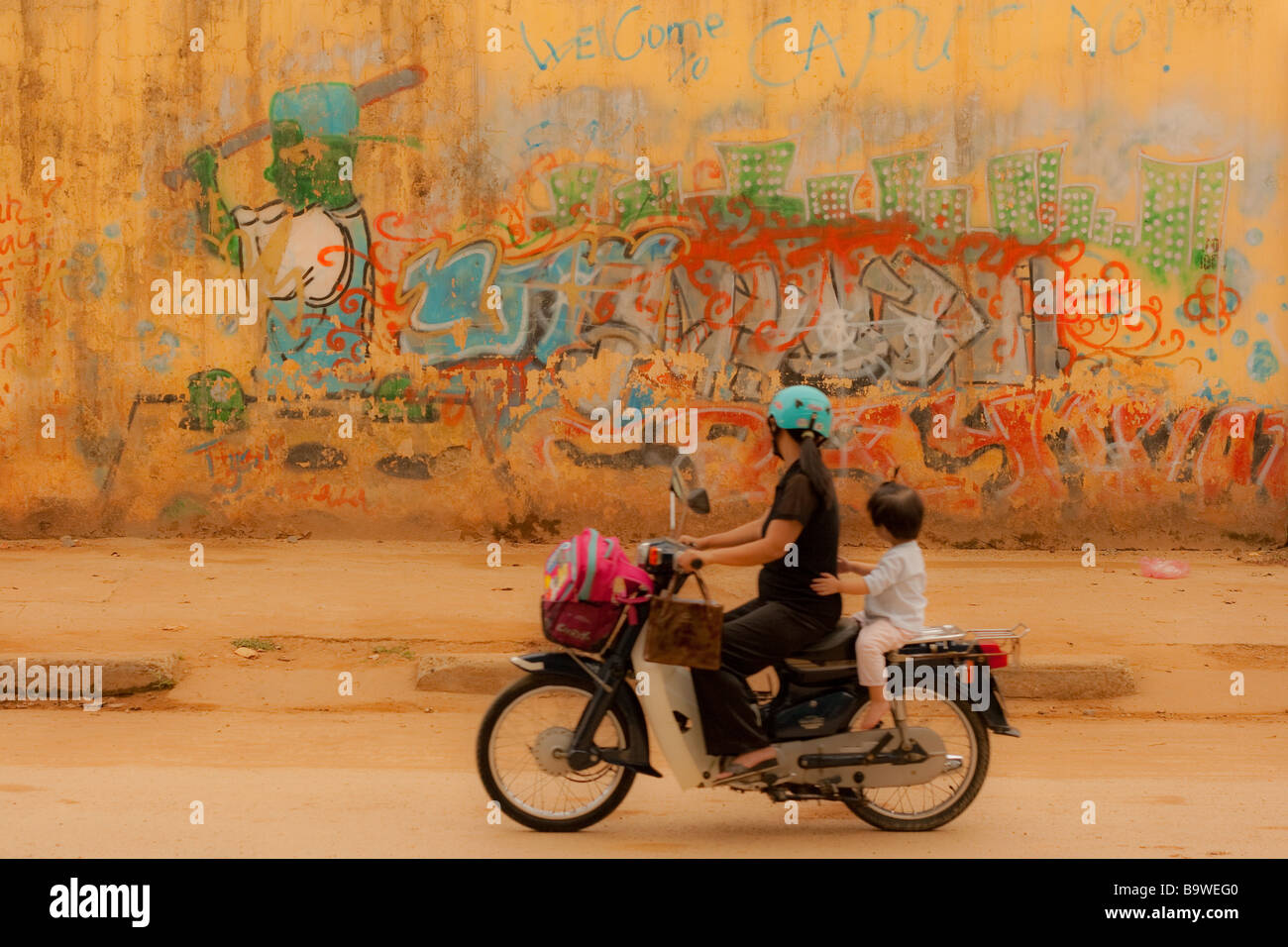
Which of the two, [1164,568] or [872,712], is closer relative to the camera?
[872,712]

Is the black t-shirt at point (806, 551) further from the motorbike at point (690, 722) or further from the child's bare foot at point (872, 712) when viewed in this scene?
the child's bare foot at point (872, 712)

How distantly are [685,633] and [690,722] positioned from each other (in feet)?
1.18

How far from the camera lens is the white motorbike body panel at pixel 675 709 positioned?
15.9ft

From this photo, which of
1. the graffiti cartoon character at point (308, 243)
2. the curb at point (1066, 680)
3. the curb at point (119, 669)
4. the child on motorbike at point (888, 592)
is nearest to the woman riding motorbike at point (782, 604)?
the child on motorbike at point (888, 592)

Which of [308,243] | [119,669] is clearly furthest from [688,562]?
[308,243]

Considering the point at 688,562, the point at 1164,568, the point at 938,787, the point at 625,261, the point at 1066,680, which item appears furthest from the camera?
the point at 625,261

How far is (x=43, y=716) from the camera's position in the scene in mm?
7035

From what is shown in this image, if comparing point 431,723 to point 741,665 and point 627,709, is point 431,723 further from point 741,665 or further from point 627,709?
point 741,665

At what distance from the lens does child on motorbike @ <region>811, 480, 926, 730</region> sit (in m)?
4.83

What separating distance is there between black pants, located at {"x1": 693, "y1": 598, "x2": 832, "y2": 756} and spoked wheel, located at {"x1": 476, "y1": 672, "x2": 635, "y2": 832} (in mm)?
318

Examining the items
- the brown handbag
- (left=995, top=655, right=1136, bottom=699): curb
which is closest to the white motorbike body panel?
the brown handbag

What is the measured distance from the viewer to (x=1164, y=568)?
10.9 m

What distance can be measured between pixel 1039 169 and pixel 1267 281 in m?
2.11

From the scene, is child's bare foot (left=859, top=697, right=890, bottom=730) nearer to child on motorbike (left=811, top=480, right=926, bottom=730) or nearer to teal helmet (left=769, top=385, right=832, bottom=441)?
child on motorbike (left=811, top=480, right=926, bottom=730)
